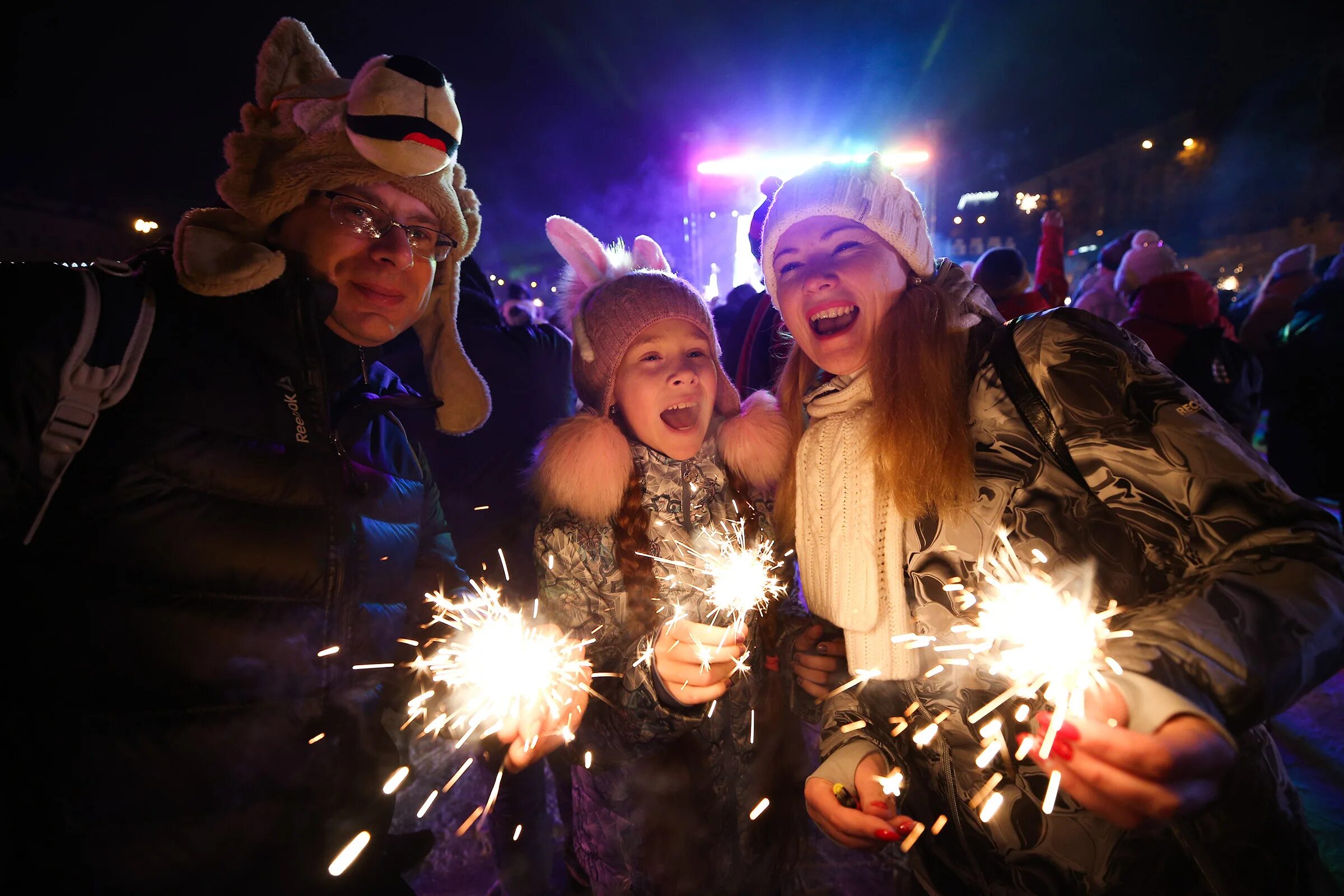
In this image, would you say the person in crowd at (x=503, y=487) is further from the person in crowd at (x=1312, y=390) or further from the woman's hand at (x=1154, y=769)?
the person in crowd at (x=1312, y=390)

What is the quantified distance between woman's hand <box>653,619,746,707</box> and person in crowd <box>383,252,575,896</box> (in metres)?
1.35

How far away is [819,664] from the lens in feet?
6.45

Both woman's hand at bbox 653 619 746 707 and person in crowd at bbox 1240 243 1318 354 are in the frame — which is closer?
woman's hand at bbox 653 619 746 707

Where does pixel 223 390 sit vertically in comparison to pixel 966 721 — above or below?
above

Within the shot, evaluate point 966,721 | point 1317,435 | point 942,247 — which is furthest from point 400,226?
point 942,247

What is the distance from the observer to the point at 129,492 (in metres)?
1.41

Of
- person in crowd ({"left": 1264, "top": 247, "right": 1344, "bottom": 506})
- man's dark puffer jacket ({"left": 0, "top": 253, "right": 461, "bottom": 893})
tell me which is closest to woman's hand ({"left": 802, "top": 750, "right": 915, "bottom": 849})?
man's dark puffer jacket ({"left": 0, "top": 253, "right": 461, "bottom": 893})

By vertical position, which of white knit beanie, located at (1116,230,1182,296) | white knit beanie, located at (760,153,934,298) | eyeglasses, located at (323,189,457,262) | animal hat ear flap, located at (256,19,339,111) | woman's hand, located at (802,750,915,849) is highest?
animal hat ear flap, located at (256,19,339,111)

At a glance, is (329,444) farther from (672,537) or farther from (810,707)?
(810,707)

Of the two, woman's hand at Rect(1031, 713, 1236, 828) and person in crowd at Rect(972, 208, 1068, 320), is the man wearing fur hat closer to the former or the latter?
woman's hand at Rect(1031, 713, 1236, 828)

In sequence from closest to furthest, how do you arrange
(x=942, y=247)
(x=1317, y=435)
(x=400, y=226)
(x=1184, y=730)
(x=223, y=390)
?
1. (x=1184, y=730)
2. (x=223, y=390)
3. (x=400, y=226)
4. (x=1317, y=435)
5. (x=942, y=247)

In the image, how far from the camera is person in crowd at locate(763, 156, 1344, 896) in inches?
42.3

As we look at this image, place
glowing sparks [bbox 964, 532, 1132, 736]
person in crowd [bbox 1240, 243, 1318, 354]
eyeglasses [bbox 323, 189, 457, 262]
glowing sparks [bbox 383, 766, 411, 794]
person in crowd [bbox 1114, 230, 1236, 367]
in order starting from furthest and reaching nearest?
person in crowd [bbox 1240, 243, 1318, 354] < person in crowd [bbox 1114, 230, 1236, 367] < eyeglasses [bbox 323, 189, 457, 262] < glowing sparks [bbox 383, 766, 411, 794] < glowing sparks [bbox 964, 532, 1132, 736]

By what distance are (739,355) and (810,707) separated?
2534 mm
